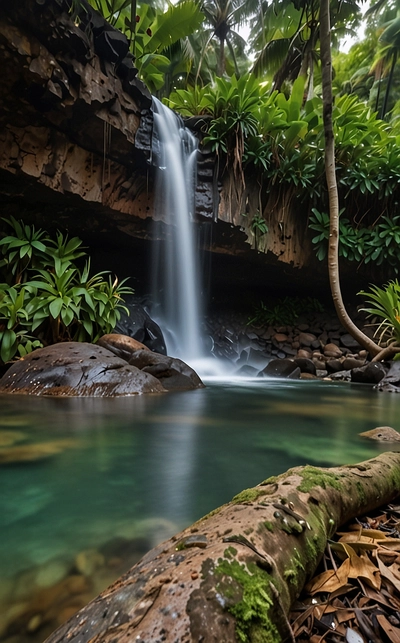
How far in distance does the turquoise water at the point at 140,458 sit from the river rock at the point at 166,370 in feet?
3.61

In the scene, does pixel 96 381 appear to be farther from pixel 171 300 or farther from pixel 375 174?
pixel 375 174

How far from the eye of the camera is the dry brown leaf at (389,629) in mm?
651

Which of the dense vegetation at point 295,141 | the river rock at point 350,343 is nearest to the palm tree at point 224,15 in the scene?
the dense vegetation at point 295,141

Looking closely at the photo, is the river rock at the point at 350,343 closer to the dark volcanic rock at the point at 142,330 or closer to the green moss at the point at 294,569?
the dark volcanic rock at the point at 142,330

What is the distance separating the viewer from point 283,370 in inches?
314

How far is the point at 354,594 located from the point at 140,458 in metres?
1.32

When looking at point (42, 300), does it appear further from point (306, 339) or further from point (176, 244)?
point (306, 339)

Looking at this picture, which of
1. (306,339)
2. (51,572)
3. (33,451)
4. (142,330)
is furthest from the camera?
(306,339)

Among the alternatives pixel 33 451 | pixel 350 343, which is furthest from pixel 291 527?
pixel 350 343

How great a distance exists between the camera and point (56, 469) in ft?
5.70

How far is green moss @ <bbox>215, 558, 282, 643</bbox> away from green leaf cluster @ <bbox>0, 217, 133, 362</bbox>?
5112 millimetres

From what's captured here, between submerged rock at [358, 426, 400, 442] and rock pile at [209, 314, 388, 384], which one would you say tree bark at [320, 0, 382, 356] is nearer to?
rock pile at [209, 314, 388, 384]

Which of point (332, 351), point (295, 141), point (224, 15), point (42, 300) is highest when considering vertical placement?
point (224, 15)

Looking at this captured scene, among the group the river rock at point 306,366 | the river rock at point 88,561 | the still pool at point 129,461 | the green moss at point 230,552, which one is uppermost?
the river rock at point 306,366
